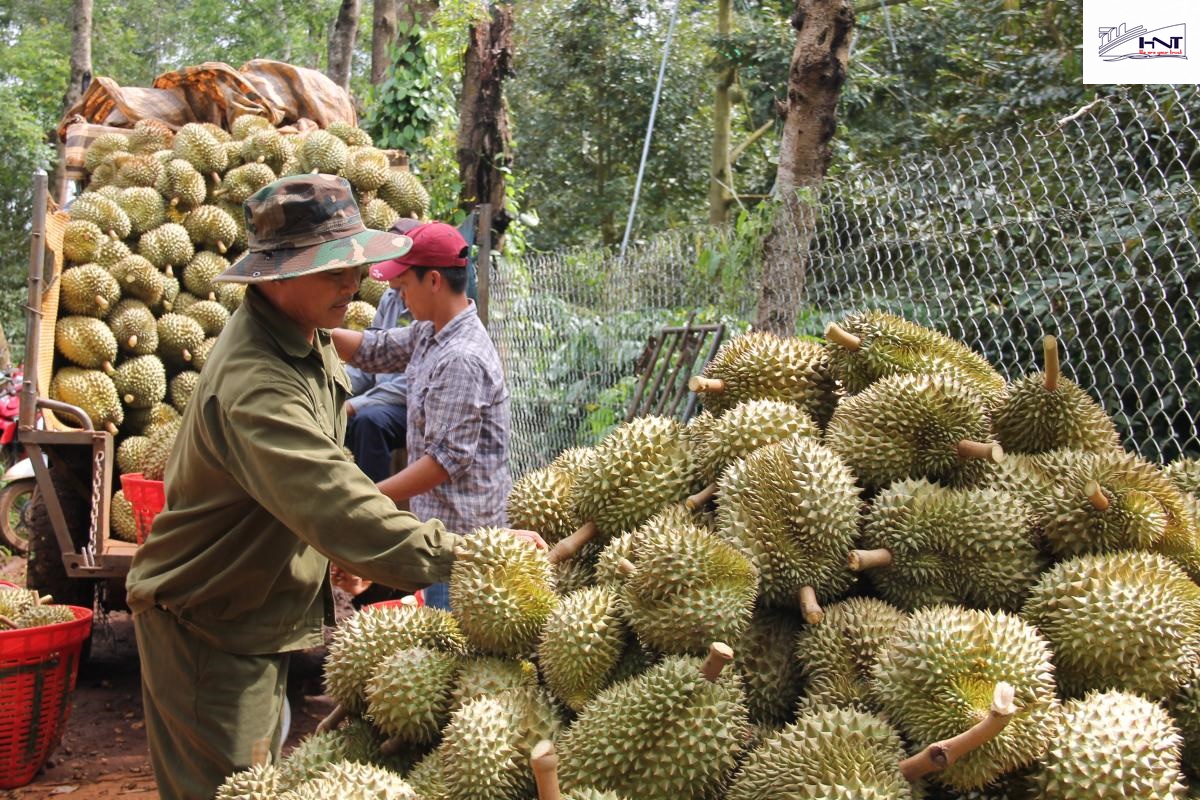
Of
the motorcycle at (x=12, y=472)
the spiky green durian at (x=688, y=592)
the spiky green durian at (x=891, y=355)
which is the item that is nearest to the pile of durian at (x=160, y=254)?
the motorcycle at (x=12, y=472)

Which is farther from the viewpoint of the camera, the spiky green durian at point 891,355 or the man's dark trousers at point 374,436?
the man's dark trousers at point 374,436

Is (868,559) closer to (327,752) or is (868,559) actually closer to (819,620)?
(819,620)

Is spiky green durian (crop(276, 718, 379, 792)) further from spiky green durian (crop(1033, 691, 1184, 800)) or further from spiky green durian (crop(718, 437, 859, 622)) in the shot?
spiky green durian (crop(1033, 691, 1184, 800))

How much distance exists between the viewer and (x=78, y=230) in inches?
220

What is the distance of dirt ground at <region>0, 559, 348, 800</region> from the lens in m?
4.32

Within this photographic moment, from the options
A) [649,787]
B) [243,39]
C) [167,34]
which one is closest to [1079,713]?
[649,787]

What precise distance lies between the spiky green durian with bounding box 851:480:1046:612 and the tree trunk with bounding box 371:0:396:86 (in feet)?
37.1

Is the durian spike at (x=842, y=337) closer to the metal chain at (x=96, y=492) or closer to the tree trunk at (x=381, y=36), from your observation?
the metal chain at (x=96, y=492)

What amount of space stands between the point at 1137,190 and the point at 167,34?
140ft

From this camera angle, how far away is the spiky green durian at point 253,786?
1781 mm

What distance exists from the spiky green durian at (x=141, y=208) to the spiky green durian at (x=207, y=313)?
55 cm

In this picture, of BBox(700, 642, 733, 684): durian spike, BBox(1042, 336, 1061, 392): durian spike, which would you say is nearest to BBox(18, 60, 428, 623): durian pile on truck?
BBox(700, 642, 733, 684): durian spike

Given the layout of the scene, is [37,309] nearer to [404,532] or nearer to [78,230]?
[78,230]

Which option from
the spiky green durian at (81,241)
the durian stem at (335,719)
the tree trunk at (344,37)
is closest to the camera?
the durian stem at (335,719)
